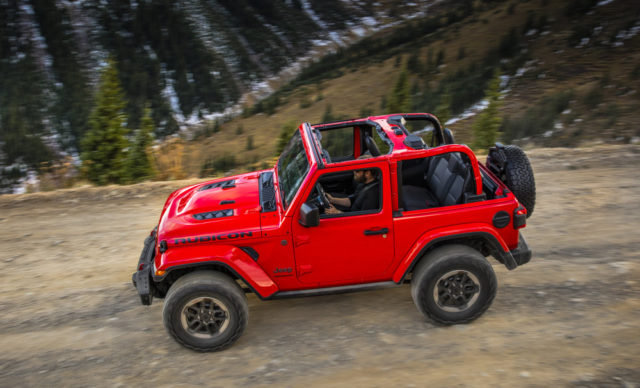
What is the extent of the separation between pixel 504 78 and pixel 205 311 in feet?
113

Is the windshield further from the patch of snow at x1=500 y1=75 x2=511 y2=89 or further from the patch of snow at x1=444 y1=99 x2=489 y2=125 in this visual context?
the patch of snow at x1=500 y1=75 x2=511 y2=89

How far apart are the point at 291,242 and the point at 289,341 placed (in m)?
1.04

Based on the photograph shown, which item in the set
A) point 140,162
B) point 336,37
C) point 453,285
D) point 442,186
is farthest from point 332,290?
point 336,37

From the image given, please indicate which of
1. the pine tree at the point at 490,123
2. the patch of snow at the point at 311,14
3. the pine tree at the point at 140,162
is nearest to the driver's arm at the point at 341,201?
the pine tree at the point at 140,162

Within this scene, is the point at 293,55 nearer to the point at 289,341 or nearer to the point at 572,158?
the point at 572,158

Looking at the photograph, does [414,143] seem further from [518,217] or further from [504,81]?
[504,81]

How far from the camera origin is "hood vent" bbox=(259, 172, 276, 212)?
15.7ft

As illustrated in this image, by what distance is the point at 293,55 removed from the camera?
65.6m

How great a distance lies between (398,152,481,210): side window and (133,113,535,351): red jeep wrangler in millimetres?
17

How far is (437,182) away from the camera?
5.12 m

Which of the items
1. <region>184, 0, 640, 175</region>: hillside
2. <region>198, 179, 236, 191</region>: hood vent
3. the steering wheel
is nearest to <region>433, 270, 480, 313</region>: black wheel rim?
the steering wheel

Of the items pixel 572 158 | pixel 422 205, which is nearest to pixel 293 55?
pixel 572 158

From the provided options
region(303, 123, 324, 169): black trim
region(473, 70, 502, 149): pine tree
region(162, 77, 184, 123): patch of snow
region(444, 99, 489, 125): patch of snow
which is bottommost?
region(162, 77, 184, 123): patch of snow

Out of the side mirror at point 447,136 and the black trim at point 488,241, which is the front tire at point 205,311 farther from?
the side mirror at point 447,136
